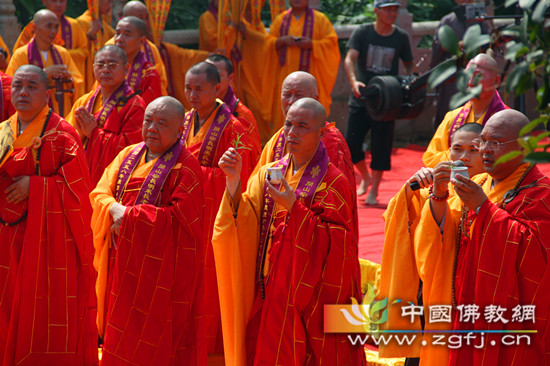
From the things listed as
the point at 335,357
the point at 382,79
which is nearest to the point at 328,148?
the point at 335,357

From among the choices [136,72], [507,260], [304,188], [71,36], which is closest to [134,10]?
[71,36]

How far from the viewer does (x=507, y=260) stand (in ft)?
13.1

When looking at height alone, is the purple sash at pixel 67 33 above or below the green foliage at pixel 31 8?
above

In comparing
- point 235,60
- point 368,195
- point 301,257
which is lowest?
point 368,195

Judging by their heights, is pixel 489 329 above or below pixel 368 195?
above

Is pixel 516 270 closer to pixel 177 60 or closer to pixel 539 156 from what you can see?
pixel 539 156

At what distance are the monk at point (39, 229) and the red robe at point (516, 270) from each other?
8.32 feet

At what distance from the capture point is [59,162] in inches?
210

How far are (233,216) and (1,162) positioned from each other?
5.39ft

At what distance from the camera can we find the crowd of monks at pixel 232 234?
13.5 ft

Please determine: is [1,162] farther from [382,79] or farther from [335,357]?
[382,79]

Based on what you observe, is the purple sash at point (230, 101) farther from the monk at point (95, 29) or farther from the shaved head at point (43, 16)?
the monk at point (95, 29)

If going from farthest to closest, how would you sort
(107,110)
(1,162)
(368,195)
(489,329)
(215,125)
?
(368,195) < (107,110) < (215,125) < (1,162) < (489,329)

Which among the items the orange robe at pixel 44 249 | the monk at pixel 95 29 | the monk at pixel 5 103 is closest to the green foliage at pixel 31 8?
the monk at pixel 95 29
